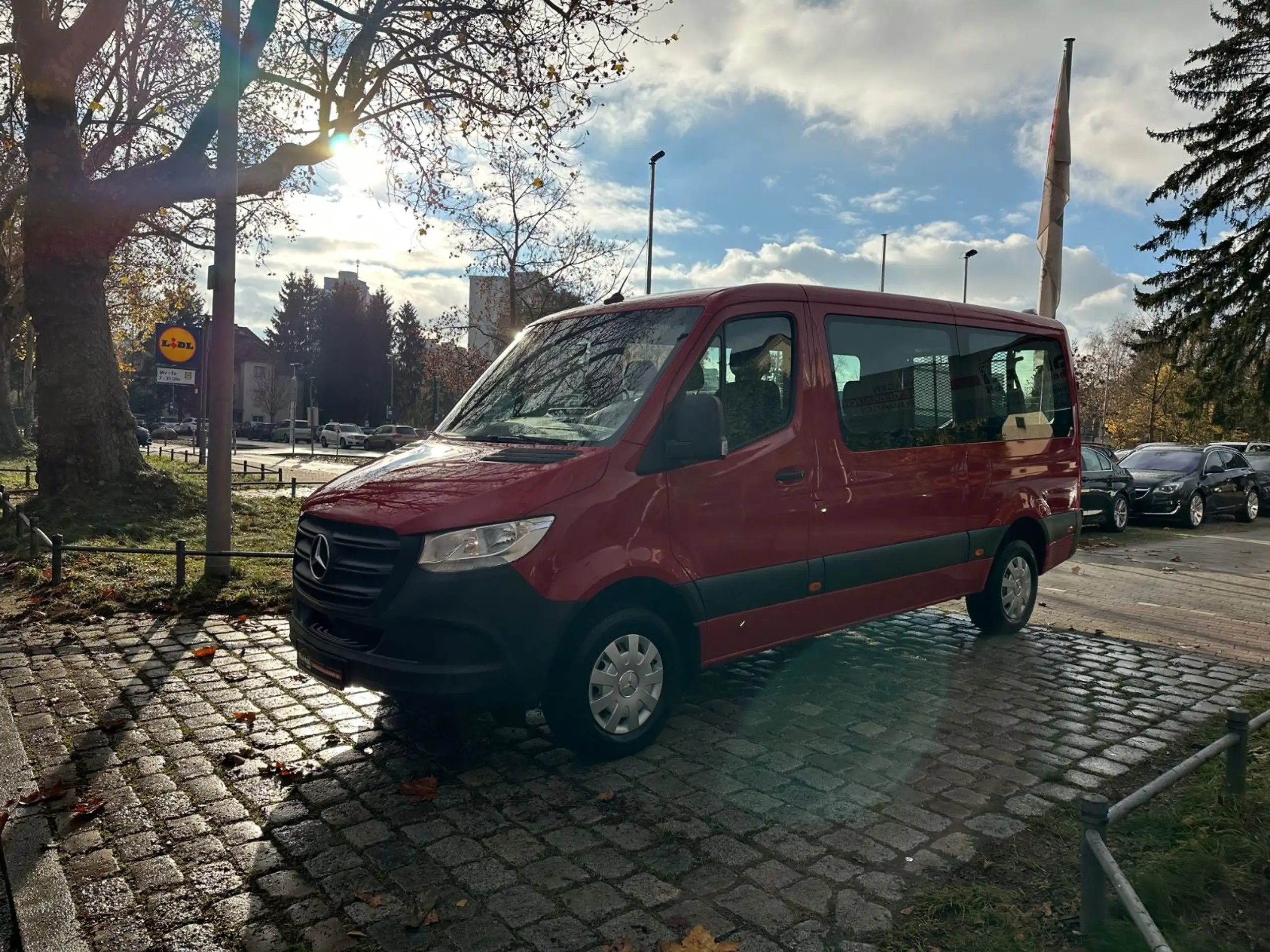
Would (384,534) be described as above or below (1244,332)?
below

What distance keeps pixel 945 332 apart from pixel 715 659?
3.19 metres

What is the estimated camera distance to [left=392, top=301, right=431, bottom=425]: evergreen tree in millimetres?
82562

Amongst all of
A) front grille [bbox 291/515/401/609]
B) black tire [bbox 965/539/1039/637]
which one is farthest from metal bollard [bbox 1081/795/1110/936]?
black tire [bbox 965/539/1039/637]

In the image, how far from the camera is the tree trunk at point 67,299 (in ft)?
37.1

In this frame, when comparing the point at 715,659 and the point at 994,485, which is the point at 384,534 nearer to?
the point at 715,659

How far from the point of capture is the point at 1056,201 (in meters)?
11.5

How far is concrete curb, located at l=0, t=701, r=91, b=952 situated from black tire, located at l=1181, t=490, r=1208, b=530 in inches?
764

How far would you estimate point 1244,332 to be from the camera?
28.0m

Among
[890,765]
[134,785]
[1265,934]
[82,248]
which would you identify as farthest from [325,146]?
[1265,934]

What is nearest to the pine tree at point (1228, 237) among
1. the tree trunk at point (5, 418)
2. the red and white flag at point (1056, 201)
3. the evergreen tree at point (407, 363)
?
the red and white flag at point (1056, 201)

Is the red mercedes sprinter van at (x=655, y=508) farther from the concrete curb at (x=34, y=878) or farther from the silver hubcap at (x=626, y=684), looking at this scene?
the concrete curb at (x=34, y=878)

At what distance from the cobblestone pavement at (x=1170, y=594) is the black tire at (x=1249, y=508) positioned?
490cm

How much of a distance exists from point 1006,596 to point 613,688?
4.18 m

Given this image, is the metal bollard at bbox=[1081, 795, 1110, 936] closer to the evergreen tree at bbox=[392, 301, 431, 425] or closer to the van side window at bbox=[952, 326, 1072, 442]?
the van side window at bbox=[952, 326, 1072, 442]
